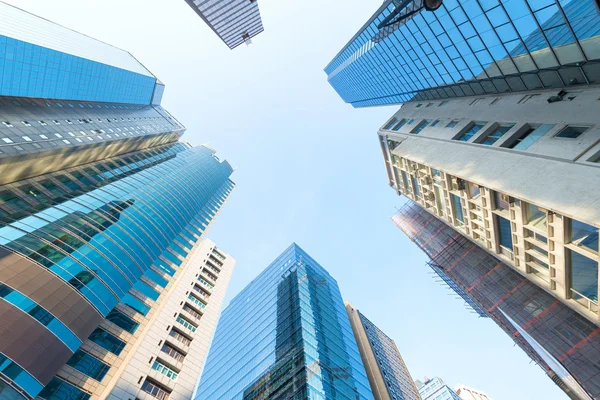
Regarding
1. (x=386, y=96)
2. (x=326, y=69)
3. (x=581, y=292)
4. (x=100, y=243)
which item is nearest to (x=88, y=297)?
(x=100, y=243)

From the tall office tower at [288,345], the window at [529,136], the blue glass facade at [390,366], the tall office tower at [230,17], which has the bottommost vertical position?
the blue glass facade at [390,366]

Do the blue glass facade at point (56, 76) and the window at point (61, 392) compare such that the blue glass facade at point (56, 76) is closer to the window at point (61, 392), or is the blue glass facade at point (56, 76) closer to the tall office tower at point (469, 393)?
the window at point (61, 392)

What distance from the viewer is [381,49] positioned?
4878cm

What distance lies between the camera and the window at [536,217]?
2044cm

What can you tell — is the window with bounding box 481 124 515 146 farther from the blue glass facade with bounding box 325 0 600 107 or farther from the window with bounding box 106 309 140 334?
the window with bounding box 106 309 140 334

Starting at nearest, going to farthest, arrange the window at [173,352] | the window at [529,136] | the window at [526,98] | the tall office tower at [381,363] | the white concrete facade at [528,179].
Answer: the white concrete facade at [528,179] → the window at [529,136] → the window at [526,98] → the window at [173,352] → the tall office tower at [381,363]

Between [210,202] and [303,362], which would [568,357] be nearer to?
[303,362]

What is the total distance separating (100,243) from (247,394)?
25.8m

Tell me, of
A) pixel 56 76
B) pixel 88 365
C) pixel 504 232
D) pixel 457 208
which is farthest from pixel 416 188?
pixel 56 76

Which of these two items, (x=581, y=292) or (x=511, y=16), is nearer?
(x=581, y=292)

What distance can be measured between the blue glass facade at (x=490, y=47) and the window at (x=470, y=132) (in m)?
4.24

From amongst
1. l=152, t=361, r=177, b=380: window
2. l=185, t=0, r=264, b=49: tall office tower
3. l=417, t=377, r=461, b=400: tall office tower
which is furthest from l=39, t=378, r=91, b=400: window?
l=417, t=377, r=461, b=400: tall office tower

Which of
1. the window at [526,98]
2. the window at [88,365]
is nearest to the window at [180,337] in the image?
the window at [88,365]

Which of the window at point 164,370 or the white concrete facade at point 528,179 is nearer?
the white concrete facade at point 528,179
